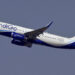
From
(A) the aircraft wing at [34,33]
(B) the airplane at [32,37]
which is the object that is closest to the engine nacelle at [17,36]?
(B) the airplane at [32,37]

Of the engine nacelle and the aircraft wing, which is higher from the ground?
the aircraft wing

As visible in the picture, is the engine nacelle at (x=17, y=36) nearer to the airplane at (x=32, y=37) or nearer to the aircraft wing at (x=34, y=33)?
the airplane at (x=32, y=37)

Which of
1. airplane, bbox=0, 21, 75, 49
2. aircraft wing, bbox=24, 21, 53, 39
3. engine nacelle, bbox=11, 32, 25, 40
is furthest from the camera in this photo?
airplane, bbox=0, 21, 75, 49

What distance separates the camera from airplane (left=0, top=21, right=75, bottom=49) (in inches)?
2793

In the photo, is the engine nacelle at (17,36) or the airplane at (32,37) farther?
the airplane at (32,37)

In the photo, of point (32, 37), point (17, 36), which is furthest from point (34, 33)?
point (17, 36)

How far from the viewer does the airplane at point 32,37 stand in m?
70.9

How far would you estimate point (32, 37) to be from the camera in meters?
71.6

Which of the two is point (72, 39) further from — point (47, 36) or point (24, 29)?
point (24, 29)

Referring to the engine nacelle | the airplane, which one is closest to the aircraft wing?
the airplane

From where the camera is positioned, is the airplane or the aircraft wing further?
the airplane

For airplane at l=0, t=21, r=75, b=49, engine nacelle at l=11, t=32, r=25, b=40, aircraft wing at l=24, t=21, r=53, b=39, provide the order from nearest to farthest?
aircraft wing at l=24, t=21, r=53, b=39
engine nacelle at l=11, t=32, r=25, b=40
airplane at l=0, t=21, r=75, b=49

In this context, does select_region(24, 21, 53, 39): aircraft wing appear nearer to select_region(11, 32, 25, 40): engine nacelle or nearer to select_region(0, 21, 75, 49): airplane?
select_region(0, 21, 75, 49): airplane

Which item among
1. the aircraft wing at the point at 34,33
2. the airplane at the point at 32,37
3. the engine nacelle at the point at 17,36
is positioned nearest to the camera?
the aircraft wing at the point at 34,33
